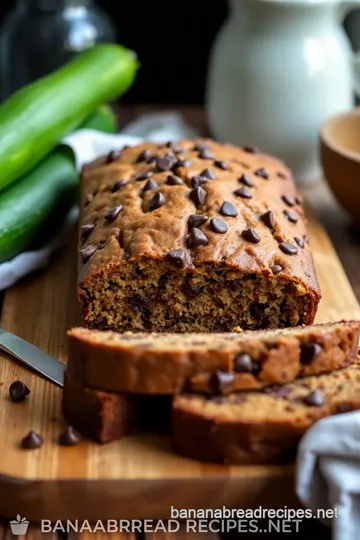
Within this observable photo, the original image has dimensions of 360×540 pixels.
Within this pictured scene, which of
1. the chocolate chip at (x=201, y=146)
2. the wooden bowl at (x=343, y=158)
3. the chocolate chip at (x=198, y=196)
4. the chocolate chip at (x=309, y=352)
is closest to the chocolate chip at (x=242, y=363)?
the chocolate chip at (x=309, y=352)

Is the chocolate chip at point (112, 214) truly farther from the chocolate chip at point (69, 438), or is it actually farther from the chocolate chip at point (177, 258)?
the chocolate chip at point (69, 438)

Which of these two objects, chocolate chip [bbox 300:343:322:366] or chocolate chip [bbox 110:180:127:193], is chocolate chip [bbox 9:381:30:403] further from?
chocolate chip [bbox 110:180:127:193]

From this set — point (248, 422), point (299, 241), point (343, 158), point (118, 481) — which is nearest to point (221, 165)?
point (299, 241)

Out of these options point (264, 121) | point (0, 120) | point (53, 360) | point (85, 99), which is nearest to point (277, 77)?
point (264, 121)

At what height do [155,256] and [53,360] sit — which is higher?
[155,256]

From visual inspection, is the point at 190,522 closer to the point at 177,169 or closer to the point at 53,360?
the point at 53,360

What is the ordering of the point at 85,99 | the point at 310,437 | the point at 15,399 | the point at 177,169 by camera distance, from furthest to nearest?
the point at 85,99 < the point at 177,169 < the point at 15,399 < the point at 310,437
